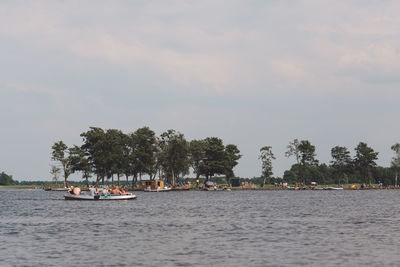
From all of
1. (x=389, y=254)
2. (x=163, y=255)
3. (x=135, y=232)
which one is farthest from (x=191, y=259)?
(x=135, y=232)

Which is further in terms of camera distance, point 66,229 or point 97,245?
point 66,229

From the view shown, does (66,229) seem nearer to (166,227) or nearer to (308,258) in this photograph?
(166,227)

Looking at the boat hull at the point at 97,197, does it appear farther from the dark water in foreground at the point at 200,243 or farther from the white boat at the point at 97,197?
the dark water in foreground at the point at 200,243

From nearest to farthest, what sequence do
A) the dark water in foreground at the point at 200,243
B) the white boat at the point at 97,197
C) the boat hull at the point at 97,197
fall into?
1. the dark water in foreground at the point at 200,243
2. the boat hull at the point at 97,197
3. the white boat at the point at 97,197

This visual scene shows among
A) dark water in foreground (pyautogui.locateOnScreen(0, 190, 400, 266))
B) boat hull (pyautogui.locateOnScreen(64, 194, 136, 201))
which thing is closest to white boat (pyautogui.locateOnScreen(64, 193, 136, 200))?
boat hull (pyautogui.locateOnScreen(64, 194, 136, 201))

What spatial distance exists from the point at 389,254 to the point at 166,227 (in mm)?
27299

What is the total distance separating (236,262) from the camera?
111 ft

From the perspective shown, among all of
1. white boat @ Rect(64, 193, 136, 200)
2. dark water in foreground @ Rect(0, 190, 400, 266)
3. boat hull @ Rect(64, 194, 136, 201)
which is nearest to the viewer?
dark water in foreground @ Rect(0, 190, 400, 266)

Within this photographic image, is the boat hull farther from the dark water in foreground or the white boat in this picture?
the dark water in foreground

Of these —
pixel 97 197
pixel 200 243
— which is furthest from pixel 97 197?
pixel 200 243

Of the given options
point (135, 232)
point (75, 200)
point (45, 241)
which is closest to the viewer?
point (45, 241)

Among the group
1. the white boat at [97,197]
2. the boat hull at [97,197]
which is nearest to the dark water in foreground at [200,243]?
the boat hull at [97,197]

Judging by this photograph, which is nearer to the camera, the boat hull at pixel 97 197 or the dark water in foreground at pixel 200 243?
the dark water in foreground at pixel 200 243

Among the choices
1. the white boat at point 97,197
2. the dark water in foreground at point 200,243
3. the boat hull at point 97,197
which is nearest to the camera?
the dark water in foreground at point 200,243
